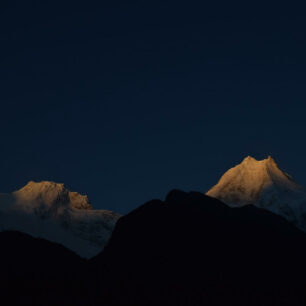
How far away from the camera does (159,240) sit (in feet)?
445

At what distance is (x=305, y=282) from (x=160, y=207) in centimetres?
2917

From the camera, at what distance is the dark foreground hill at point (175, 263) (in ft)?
392

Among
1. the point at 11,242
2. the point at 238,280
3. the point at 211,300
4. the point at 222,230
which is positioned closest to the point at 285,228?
the point at 222,230

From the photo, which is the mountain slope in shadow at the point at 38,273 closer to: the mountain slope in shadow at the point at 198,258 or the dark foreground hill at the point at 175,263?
the dark foreground hill at the point at 175,263

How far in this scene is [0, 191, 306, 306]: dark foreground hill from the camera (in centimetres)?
11950

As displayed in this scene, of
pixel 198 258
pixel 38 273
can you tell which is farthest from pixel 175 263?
pixel 38 273

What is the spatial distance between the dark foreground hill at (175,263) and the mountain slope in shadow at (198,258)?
0.15 meters

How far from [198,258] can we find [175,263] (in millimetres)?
3867

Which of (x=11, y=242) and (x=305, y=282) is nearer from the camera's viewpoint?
(x=305, y=282)

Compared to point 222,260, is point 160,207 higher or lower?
higher

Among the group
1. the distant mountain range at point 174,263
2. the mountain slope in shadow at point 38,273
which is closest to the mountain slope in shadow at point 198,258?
the distant mountain range at point 174,263

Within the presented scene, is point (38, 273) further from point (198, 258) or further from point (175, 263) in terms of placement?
point (198, 258)

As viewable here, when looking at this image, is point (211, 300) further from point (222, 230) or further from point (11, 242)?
point (11, 242)

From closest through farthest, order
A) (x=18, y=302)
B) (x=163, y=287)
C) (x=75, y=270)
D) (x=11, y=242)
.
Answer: (x=18, y=302) < (x=163, y=287) < (x=75, y=270) < (x=11, y=242)
